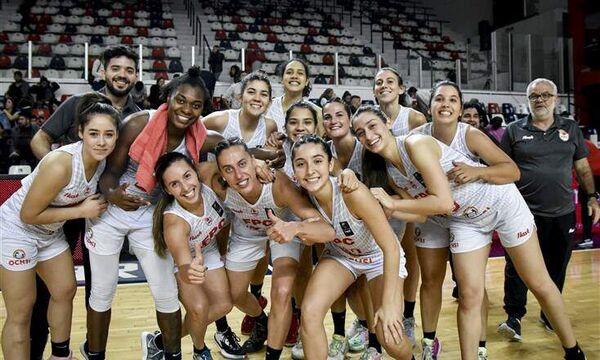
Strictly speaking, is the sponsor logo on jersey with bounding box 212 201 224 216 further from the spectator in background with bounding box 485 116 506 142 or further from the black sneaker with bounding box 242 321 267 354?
the spectator in background with bounding box 485 116 506 142

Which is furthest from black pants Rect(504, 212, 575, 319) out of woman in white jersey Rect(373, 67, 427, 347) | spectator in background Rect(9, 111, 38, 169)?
spectator in background Rect(9, 111, 38, 169)

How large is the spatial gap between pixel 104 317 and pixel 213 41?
39.0ft

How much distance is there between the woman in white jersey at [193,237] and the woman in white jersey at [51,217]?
31cm

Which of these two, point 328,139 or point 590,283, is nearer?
point 328,139

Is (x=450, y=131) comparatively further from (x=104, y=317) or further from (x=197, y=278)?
(x=104, y=317)

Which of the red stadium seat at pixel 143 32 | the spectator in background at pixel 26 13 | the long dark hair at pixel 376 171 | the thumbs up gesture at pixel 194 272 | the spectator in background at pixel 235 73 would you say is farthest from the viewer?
the red stadium seat at pixel 143 32

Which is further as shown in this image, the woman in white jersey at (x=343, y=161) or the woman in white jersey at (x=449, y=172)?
the woman in white jersey at (x=343, y=161)

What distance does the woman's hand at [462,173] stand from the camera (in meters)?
2.94

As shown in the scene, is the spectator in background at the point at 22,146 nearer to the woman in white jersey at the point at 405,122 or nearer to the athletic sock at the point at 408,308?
the woman in white jersey at the point at 405,122

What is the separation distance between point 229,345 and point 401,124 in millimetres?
1786

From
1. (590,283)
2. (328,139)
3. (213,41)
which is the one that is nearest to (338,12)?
(213,41)

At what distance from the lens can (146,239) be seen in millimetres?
3018

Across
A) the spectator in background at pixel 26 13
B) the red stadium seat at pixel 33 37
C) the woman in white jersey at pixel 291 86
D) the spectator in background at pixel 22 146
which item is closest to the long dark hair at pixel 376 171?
the woman in white jersey at pixel 291 86

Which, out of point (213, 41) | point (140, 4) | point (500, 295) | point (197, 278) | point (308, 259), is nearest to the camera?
point (197, 278)
